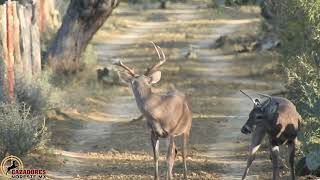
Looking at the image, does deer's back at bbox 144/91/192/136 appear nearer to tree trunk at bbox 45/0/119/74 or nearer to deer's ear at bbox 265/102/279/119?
deer's ear at bbox 265/102/279/119

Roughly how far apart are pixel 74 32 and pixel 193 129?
669 centimetres

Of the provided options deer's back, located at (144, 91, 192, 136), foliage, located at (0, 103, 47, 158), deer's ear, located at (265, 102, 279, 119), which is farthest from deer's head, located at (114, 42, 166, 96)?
foliage, located at (0, 103, 47, 158)

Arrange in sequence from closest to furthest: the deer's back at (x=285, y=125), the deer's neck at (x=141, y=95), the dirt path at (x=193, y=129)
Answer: the deer's back at (x=285, y=125) → the deer's neck at (x=141, y=95) → the dirt path at (x=193, y=129)

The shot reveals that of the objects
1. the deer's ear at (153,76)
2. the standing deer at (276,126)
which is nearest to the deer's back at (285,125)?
the standing deer at (276,126)

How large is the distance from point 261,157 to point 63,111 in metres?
5.95

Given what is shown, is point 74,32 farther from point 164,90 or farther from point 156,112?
point 156,112

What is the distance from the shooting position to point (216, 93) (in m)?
21.2

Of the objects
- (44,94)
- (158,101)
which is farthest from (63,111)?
(158,101)

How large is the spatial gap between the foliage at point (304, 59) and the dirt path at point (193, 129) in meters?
1.21

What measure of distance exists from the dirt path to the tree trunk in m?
1.74

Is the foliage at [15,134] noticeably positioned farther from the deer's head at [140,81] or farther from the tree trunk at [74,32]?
the tree trunk at [74,32]

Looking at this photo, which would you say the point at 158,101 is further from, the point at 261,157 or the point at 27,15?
the point at 27,15

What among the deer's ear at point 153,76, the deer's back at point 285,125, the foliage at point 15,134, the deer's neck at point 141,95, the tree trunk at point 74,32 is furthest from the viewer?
the tree trunk at point 74,32

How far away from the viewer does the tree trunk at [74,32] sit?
68.4 feet
